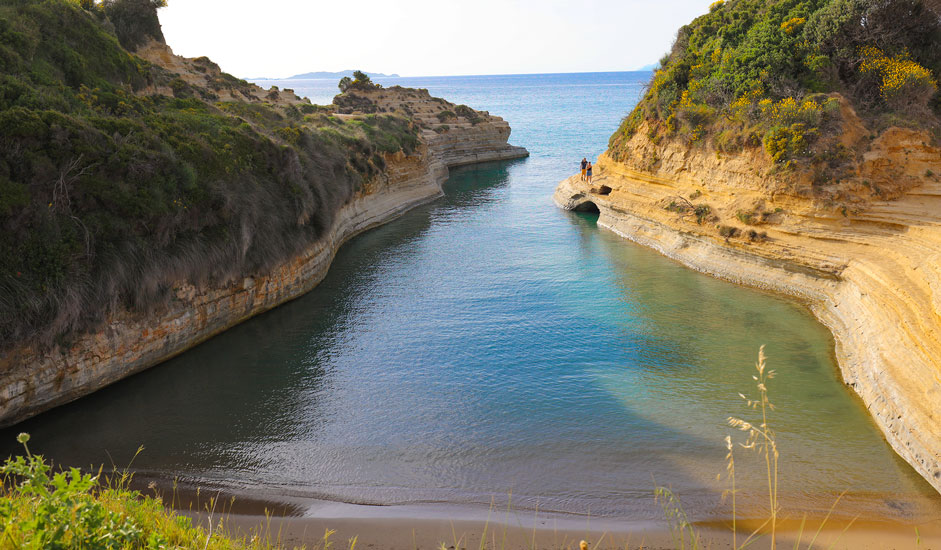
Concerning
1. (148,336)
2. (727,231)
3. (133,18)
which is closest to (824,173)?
(727,231)

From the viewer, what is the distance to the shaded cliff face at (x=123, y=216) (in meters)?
13.6

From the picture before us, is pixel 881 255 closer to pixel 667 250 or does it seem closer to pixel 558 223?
pixel 667 250

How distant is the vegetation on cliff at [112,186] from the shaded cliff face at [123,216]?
4cm

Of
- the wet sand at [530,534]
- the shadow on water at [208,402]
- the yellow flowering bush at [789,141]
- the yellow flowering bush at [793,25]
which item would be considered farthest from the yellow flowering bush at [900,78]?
the shadow on water at [208,402]

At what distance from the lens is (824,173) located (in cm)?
2198

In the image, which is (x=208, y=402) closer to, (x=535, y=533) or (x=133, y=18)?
(x=535, y=533)

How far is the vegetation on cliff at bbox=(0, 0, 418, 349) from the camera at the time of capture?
45.3ft

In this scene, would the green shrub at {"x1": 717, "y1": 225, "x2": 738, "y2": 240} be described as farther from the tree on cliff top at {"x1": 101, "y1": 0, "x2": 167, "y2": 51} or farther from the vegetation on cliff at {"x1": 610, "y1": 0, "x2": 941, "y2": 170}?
the tree on cliff top at {"x1": 101, "y1": 0, "x2": 167, "y2": 51}

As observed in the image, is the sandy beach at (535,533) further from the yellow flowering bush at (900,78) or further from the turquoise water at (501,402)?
the yellow flowering bush at (900,78)

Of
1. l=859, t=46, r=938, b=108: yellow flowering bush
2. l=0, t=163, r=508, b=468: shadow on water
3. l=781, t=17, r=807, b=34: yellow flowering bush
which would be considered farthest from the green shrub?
l=0, t=163, r=508, b=468: shadow on water

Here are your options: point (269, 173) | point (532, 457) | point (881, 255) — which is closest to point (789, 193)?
point (881, 255)

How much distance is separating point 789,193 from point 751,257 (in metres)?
2.89

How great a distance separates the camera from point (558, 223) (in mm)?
34750

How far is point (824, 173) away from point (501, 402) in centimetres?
1659
